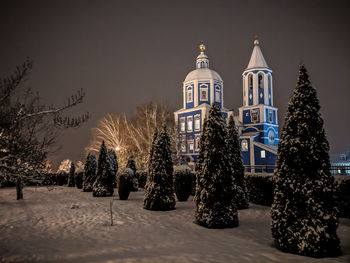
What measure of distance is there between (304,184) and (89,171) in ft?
62.7

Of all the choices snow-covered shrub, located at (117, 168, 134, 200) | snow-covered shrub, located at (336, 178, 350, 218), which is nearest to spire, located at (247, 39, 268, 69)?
snow-covered shrub, located at (117, 168, 134, 200)

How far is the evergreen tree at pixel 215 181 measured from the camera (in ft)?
30.1

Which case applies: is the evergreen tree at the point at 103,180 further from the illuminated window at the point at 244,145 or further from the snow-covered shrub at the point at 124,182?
the illuminated window at the point at 244,145

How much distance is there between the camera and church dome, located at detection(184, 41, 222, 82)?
48500 mm

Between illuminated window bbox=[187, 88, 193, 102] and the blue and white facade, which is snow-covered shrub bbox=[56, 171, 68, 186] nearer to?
the blue and white facade

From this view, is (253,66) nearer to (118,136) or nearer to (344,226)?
(118,136)

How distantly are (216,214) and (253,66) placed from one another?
43834 mm

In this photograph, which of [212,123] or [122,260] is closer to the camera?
[122,260]

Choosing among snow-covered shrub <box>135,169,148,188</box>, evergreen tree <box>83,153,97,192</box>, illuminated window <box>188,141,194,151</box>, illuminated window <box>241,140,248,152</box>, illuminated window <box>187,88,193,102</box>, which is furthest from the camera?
illuminated window <box>187,88,193,102</box>

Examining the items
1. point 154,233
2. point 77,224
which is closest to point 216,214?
point 154,233

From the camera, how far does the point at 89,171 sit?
2241 cm

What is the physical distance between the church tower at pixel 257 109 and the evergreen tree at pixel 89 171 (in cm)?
2917

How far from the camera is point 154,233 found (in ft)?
27.5

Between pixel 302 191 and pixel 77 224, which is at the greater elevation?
pixel 302 191
